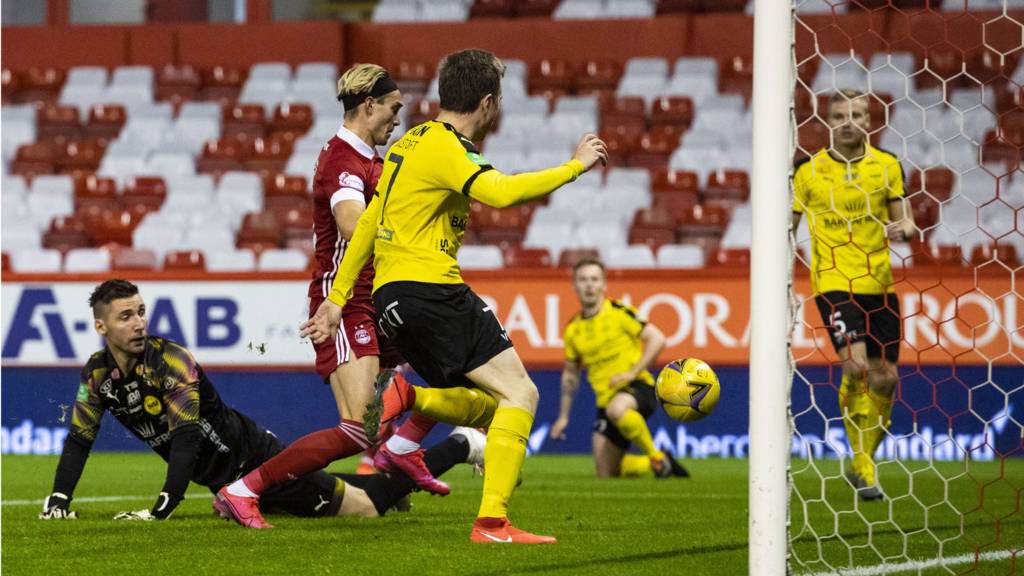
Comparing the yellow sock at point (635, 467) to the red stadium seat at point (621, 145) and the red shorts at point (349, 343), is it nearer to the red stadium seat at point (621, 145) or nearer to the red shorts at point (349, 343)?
the red shorts at point (349, 343)

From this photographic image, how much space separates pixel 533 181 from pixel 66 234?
10.3 metres

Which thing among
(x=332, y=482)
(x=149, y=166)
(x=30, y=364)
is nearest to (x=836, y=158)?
(x=332, y=482)

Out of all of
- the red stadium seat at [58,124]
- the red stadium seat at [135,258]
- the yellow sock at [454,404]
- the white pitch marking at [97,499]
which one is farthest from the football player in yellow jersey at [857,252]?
the red stadium seat at [58,124]

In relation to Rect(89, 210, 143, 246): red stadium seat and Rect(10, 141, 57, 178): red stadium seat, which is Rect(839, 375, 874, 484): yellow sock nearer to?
Rect(89, 210, 143, 246): red stadium seat

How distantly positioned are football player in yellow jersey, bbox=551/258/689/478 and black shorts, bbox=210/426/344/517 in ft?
10.3

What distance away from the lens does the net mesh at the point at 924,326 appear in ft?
16.3

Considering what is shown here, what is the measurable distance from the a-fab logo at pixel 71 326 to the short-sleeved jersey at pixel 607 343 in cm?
286

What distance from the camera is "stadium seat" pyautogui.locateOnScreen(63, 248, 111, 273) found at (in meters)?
12.7

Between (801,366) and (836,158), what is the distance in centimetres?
357

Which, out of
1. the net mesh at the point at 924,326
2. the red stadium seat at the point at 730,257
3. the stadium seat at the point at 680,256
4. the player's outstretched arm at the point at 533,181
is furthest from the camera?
the stadium seat at the point at 680,256

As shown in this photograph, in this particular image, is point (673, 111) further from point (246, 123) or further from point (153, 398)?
point (153, 398)

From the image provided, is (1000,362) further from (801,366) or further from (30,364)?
(30,364)

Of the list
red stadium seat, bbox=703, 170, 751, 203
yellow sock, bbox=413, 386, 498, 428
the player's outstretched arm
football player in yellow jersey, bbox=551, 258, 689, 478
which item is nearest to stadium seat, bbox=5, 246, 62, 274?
football player in yellow jersey, bbox=551, 258, 689, 478

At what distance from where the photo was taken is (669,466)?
29.1 feet
